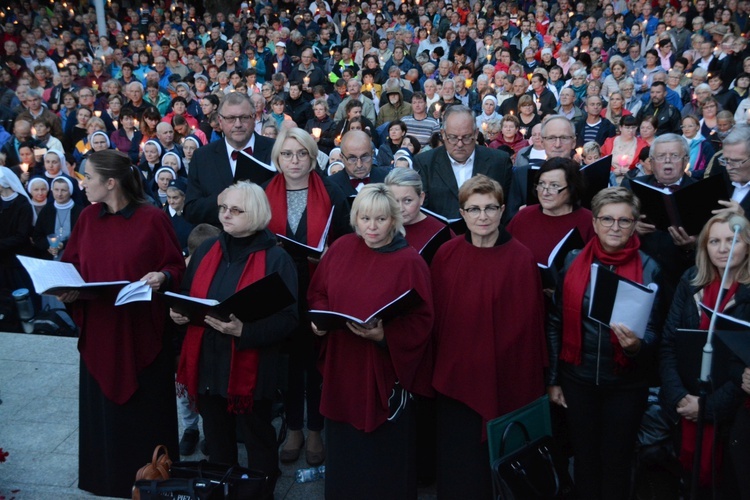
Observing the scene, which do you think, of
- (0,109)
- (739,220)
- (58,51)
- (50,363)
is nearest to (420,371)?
(739,220)

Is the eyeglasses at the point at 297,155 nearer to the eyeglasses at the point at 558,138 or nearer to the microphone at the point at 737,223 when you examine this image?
the eyeglasses at the point at 558,138

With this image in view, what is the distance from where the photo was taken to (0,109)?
12.3 metres

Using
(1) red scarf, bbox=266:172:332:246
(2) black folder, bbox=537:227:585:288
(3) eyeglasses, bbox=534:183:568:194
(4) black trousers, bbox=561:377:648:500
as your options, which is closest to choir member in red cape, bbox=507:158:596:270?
(3) eyeglasses, bbox=534:183:568:194

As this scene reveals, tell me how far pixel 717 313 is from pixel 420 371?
1423 millimetres

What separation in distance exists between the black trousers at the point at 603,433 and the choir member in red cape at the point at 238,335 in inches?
60.3

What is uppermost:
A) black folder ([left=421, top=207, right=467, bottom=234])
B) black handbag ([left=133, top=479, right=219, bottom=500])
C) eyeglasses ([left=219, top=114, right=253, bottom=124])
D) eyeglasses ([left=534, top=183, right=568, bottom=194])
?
eyeglasses ([left=219, top=114, right=253, bottom=124])

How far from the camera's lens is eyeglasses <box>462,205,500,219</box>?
3566 mm

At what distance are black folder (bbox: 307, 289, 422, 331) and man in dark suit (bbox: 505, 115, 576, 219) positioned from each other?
68.1 inches

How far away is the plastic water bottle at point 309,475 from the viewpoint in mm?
4281

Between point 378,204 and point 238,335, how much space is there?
Result: 3.17 ft

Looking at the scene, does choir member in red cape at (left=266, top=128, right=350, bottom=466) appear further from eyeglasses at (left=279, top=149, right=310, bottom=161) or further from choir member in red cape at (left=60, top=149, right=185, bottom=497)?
choir member in red cape at (left=60, top=149, right=185, bottom=497)

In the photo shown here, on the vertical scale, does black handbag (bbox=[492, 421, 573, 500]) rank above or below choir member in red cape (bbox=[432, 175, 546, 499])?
below

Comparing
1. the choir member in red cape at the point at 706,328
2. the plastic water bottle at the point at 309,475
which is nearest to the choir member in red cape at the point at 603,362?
the choir member in red cape at the point at 706,328

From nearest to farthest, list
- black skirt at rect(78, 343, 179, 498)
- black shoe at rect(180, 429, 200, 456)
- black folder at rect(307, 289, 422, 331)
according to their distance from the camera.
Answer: black folder at rect(307, 289, 422, 331), black skirt at rect(78, 343, 179, 498), black shoe at rect(180, 429, 200, 456)
